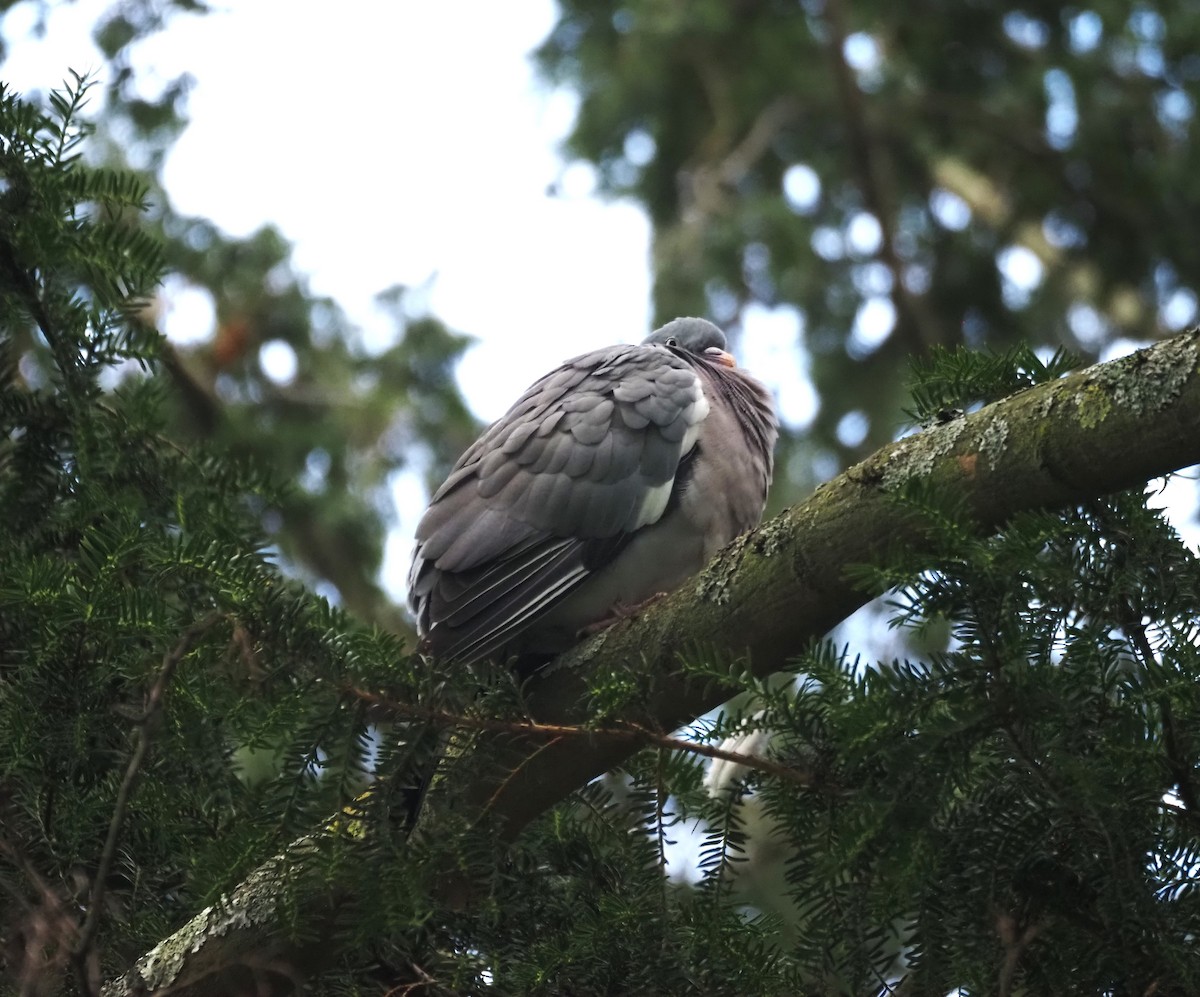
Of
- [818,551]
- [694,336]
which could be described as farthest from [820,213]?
[818,551]

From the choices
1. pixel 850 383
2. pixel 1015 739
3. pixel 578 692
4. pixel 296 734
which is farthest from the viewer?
pixel 850 383

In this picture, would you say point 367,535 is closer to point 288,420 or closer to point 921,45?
point 288,420

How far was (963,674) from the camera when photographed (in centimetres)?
224

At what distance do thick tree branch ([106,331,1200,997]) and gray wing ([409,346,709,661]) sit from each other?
1.00 meters

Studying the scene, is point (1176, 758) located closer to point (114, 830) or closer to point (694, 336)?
point (114, 830)

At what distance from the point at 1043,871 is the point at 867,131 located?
6.34m

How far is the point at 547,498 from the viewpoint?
4195mm

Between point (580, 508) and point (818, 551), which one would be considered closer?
point (818, 551)

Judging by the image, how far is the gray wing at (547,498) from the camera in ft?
13.0

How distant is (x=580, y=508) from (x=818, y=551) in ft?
5.25

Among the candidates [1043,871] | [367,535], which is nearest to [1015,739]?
[1043,871]

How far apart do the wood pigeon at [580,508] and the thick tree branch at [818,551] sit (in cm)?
101

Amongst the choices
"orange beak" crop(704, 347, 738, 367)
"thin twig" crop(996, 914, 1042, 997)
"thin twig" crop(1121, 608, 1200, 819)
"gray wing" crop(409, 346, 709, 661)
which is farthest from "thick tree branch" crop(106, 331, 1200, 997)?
"orange beak" crop(704, 347, 738, 367)

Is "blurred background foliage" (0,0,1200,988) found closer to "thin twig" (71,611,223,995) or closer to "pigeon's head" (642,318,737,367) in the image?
"pigeon's head" (642,318,737,367)
